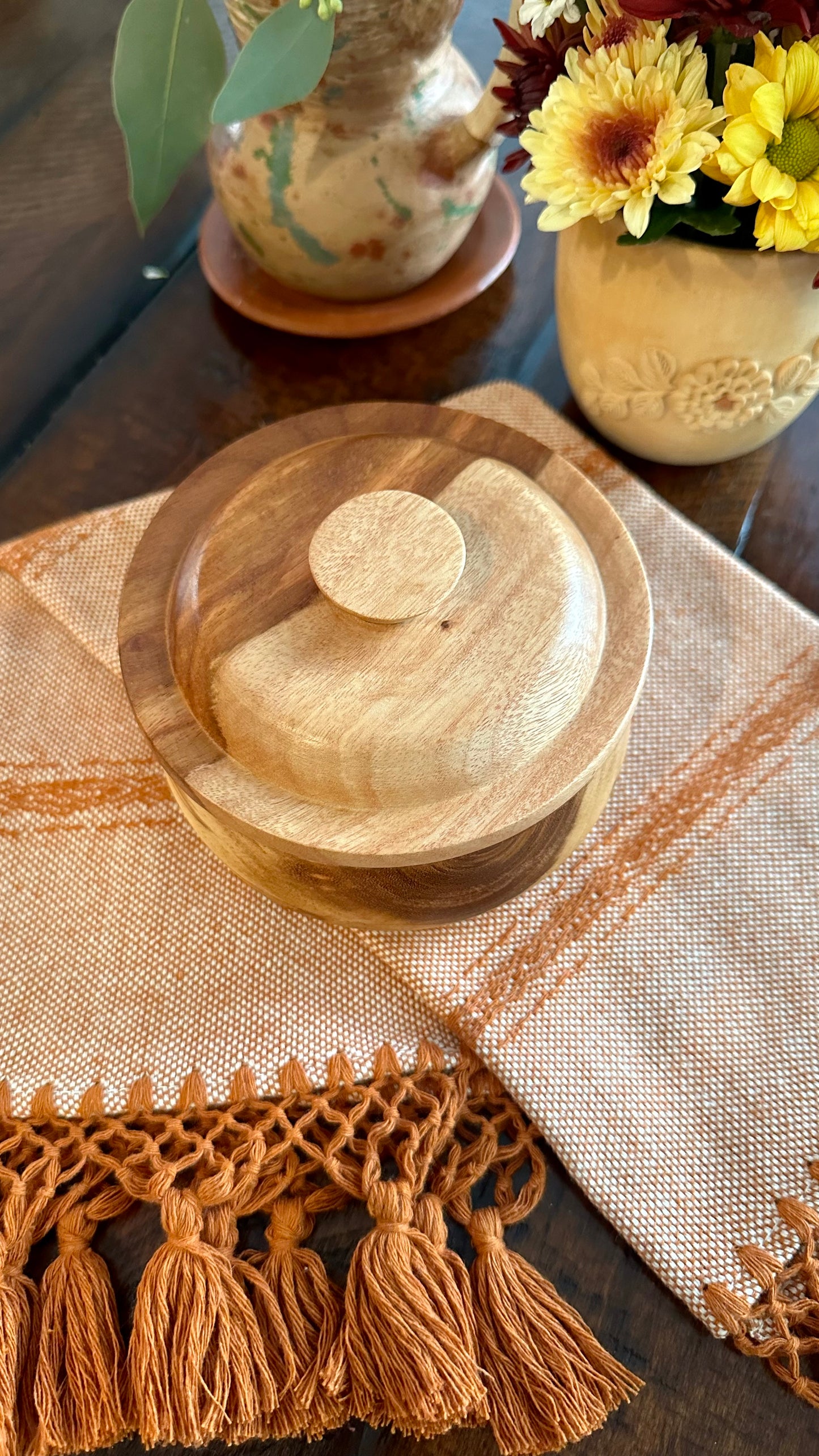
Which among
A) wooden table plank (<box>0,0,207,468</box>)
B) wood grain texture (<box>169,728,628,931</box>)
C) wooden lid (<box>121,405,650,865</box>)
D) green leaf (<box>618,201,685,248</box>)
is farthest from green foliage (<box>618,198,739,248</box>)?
wooden table plank (<box>0,0,207,468</box>)

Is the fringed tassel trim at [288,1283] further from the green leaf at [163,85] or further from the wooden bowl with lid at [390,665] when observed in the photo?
the green leaf at [163,85]

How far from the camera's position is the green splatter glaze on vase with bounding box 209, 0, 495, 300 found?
46 centimetres

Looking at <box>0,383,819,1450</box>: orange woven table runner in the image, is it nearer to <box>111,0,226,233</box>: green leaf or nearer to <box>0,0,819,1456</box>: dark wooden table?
<box>0,0,819,1456</box>: dark wooden table

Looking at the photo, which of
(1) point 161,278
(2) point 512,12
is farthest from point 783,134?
(1) point 161,278

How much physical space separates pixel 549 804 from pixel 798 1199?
188 mm

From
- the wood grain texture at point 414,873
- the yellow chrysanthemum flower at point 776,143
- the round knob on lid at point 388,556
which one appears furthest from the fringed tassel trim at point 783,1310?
the yellow chrysanthemum flower at point 776,143

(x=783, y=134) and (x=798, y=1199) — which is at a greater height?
(x=783, y=134)

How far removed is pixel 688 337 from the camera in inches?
16.9

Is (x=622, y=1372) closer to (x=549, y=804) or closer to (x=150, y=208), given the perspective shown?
(x=549, y=804)

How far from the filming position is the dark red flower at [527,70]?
406 millimetres

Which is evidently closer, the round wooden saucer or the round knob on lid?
the round knob on lid

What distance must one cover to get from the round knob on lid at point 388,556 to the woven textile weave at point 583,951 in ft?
0.50

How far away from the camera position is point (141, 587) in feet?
1.24

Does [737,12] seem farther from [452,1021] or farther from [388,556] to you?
[452,1021]
